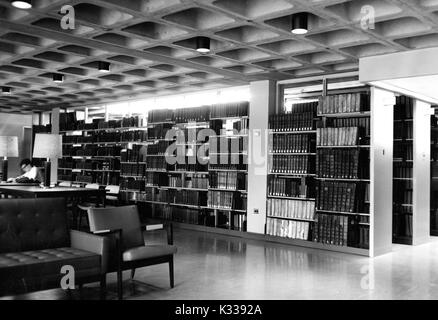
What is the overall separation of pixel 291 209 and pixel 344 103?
2.08 meters

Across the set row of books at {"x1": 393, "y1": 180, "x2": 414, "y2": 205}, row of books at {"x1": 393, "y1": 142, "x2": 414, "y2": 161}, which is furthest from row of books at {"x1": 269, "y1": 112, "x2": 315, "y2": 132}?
row of books at {"x1": 393, "y1": 180, "x2": 414, "y2": 205}

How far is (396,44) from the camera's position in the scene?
6.38 meters

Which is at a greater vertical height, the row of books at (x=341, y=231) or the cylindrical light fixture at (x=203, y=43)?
the cylindrical light fixture at (x=203, y=43)

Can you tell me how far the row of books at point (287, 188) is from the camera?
8008 millimetres

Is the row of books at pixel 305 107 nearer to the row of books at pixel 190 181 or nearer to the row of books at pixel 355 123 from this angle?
the row of books at pixel 355 123

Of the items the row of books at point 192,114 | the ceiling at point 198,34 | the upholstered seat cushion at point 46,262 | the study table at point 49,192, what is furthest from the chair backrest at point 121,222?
the row of books at point 192,114

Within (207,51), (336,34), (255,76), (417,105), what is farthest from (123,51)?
(417,105)

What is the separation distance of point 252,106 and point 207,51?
2395 mm

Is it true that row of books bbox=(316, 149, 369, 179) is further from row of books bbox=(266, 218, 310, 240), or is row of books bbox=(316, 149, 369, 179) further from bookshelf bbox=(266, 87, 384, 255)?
row of books bbox=(266, 218, 310, 240)

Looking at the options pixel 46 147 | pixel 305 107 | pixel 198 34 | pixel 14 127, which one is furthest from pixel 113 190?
pixel 14 127

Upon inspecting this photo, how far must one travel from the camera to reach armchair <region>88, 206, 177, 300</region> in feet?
14.4

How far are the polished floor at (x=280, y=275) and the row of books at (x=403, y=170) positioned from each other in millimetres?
1386

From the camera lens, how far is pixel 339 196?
745cm

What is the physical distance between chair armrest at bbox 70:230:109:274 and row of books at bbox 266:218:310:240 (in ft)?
14.5
